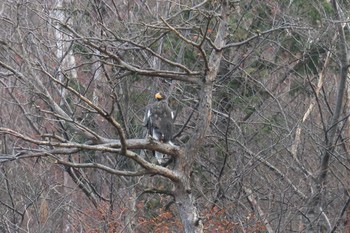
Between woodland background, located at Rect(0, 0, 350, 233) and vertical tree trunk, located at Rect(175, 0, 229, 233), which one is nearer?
vertical tree trunk, located at Rect(175, 0, 229, 233)

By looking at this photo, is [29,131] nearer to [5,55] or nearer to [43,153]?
[5,55]

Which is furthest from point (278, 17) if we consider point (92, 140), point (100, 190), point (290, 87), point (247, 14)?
point (92, 140)

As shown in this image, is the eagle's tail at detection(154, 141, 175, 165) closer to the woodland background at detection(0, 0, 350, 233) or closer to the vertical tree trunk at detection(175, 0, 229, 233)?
the woodland background at detection(0, 0, 350, 233)

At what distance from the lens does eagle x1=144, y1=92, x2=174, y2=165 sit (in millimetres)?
11398

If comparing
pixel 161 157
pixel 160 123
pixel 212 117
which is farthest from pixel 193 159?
pixel 212 117

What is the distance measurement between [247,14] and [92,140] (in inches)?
261

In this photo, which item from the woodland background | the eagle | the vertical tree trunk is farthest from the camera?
the woodland background

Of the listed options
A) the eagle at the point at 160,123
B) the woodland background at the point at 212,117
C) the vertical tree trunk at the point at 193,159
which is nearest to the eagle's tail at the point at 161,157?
the eagle at the point at 160,123

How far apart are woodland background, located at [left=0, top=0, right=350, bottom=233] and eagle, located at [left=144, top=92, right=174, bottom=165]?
0.43m

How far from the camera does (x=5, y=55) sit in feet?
46.8

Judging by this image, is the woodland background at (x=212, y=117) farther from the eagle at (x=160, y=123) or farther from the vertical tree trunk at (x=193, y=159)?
the vertical tree trunk at (x=193, y=159)

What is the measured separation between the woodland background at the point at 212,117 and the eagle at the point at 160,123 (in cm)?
43

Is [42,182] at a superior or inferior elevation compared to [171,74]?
superior

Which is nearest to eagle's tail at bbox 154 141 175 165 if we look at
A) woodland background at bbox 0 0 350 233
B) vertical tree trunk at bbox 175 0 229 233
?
woodland background at bbox 0 0 350 233
